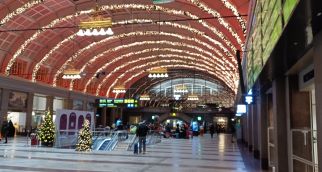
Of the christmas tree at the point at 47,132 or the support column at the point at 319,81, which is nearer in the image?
the support column at the point at 319,81

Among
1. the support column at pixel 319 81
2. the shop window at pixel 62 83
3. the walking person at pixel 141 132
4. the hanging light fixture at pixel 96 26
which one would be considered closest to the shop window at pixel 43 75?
the shop window at pixel 62 83

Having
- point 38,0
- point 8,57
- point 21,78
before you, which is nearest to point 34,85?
point 21,78

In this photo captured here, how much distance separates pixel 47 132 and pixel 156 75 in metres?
10.3

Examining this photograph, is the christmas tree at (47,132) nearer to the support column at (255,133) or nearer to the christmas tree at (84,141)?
the christmas tree at (84,141)

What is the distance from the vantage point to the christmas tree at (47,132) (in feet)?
74.3

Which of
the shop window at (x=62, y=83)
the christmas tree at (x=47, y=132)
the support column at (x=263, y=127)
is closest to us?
the support column at (x=263, y=127)

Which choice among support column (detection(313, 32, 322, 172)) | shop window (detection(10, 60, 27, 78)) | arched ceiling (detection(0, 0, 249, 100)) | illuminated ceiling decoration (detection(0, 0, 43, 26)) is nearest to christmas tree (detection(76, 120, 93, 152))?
arched ceiling (detection(0, 0, 249, 100))

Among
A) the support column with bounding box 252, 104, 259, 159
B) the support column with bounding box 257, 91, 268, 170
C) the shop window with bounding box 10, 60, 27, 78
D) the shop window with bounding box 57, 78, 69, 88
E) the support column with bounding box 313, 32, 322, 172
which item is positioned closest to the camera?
the support column with bounding box 313, 32, 322, 172

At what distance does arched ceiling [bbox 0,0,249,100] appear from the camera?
79.4ft

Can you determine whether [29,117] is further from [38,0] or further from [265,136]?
[265,136]

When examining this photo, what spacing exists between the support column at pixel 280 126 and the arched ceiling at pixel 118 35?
7.32 meters

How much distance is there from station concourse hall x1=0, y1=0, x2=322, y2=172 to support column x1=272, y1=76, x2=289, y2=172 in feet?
0.10

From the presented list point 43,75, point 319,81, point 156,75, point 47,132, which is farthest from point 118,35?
point 319,81

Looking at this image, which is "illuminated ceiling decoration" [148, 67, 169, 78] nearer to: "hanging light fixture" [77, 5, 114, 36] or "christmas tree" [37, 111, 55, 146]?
"christmas tree" [37, 111, 55, 146]
